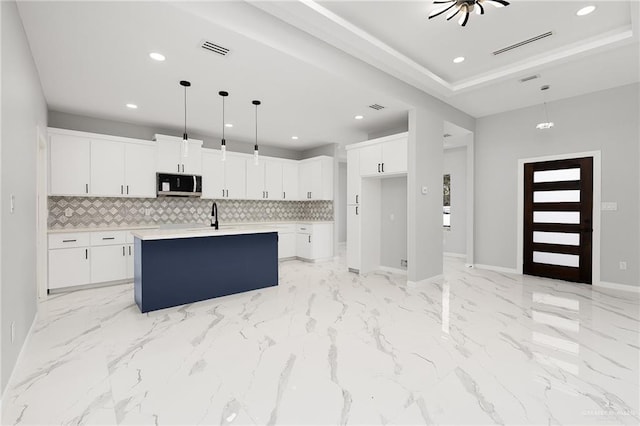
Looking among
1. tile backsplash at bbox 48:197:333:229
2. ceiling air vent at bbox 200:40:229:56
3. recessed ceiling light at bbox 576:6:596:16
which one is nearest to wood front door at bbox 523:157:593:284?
recessed ceiling light at bbox 576:6:596:16

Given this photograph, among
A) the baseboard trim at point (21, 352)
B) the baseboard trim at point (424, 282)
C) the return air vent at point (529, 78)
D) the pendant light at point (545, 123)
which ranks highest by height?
the return air vent at point (529, 78)

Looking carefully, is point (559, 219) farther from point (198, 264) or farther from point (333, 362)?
point (198, 264)

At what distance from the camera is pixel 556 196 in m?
5.14

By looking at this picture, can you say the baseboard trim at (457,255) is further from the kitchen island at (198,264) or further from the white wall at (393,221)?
the kitchen island at (198,264)

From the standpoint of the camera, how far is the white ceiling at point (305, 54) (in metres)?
2.67

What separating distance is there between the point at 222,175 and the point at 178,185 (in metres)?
0.93

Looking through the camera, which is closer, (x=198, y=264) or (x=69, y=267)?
(x=198, y=264)

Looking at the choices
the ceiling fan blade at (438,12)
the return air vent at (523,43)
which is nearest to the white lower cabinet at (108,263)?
the ceiling fan blade at (438,12)

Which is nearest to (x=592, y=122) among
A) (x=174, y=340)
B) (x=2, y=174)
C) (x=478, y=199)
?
(x=478, y=199)

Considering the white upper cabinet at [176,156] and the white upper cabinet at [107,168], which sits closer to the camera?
the white upper cabinet at [107,168]

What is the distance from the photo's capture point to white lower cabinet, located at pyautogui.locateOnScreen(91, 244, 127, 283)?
14.9 ft

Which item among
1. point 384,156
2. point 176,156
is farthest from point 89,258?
point 384,156

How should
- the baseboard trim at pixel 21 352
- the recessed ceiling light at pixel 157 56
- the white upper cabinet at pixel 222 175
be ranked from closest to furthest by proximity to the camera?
the baseboard trim at pixel 21 352 < the recessed ceiling light at pixel 157 56 < the white upper cabinet at pixel 222 175

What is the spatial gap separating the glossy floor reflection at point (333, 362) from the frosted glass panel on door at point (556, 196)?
1.74 metres
